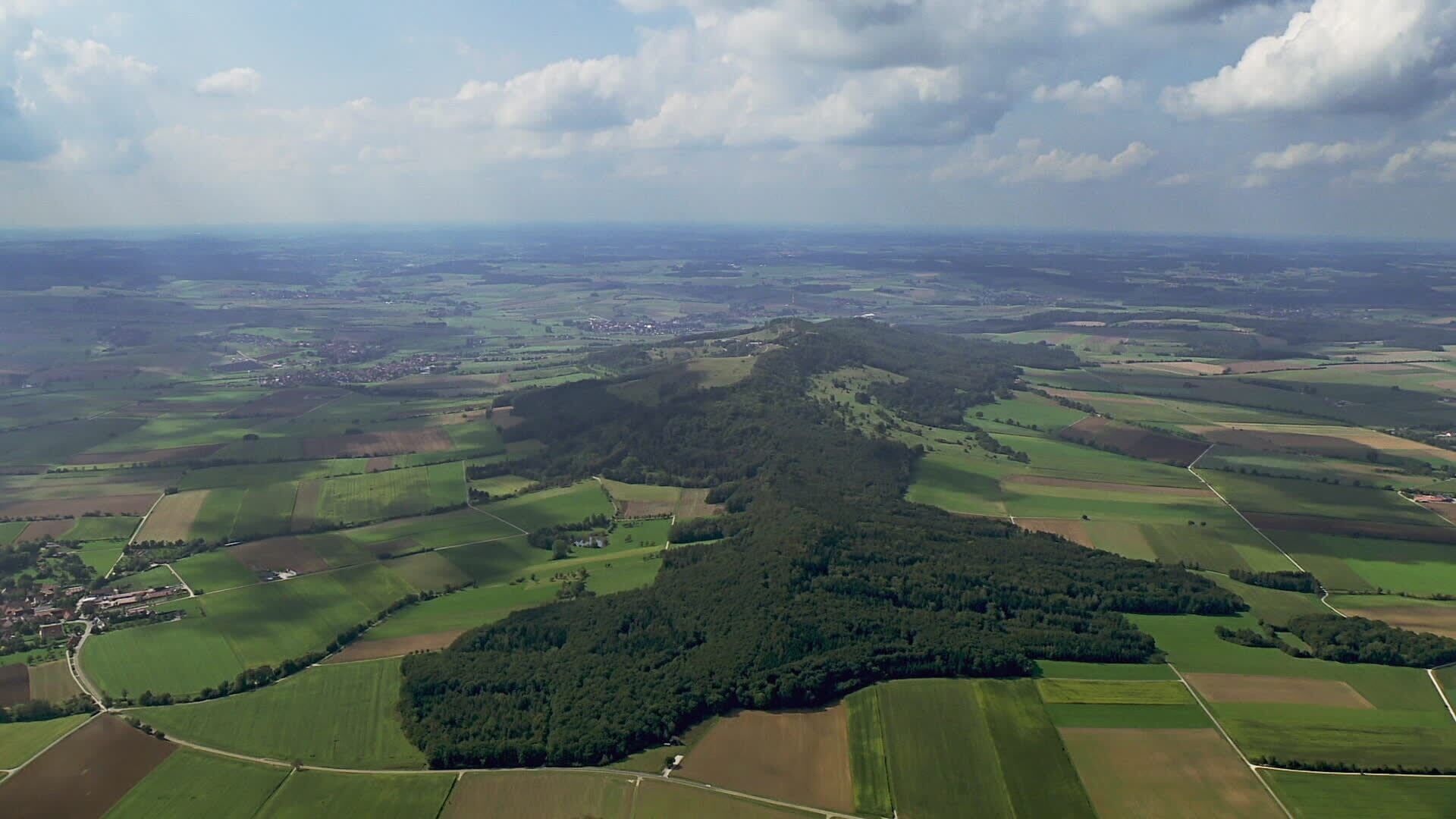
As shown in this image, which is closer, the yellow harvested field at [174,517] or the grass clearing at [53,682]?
the grass clearing at [53,682]

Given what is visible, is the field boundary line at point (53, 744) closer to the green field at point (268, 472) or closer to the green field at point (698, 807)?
the green field at point (698, 807)

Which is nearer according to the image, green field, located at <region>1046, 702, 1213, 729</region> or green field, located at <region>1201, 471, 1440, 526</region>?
green field, located at <region>1046, 702, 1213, 729</region>

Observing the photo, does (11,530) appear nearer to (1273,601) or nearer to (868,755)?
(868,755)

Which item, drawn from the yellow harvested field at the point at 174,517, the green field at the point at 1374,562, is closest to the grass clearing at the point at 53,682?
the yellow harvested field at the point at 174,517

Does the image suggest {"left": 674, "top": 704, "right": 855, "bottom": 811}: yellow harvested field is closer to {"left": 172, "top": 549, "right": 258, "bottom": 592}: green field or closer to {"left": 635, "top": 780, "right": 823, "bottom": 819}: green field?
{"left": 635, "top": 780, "right": 823, "bottom": 819}: green field

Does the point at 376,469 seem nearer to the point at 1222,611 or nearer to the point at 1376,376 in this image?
the point at 1222,611

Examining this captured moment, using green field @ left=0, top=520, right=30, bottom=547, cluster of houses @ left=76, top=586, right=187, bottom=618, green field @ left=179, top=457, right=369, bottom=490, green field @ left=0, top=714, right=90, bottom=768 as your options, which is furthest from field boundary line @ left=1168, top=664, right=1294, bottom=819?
green field @ left=0, top=520, right=30, bottom=547

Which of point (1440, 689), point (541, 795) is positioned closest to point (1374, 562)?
point (1440, 689)
